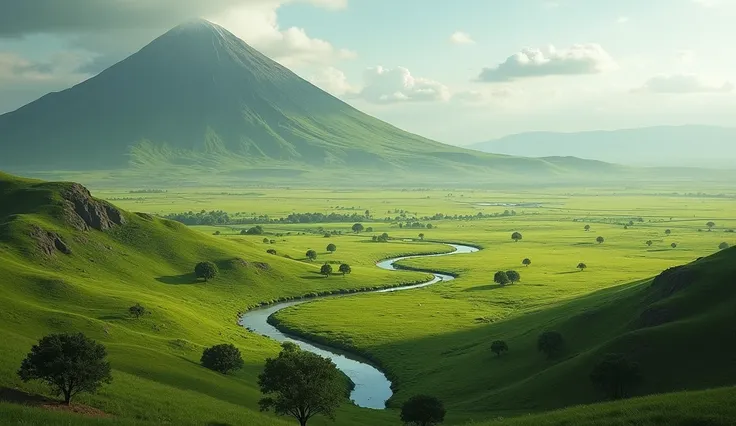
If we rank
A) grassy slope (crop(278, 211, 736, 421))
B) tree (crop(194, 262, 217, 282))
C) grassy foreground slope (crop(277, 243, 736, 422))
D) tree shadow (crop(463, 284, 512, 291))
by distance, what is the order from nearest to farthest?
grassy foreground slope (crop(277, 243, 736, 422)) → grassy slope (crop(278, 211, 736, 421)) → tree (crop(194, 262, 217, 282)) → tree shadow (crop(463, 284, 512, 291))

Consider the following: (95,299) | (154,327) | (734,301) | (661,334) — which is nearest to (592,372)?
(661,334)

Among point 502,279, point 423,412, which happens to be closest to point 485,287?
point 502,279

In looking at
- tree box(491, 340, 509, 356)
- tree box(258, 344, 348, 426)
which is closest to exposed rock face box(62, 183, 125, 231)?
tree box(491, 340, 509, 356)

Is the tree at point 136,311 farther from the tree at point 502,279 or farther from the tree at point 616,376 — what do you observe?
the tree at point 502,279

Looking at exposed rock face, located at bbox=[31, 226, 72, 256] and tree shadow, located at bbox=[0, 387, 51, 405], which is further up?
exposed rock face, located at bbox=[31, 226, 72, 256]

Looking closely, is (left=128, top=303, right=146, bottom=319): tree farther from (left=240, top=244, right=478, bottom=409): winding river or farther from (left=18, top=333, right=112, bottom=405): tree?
(left=18, top=333, right=112, bottom=405): tree

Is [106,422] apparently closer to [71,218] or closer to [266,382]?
[266,382]

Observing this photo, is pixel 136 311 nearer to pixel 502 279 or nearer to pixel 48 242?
pixel 48 242

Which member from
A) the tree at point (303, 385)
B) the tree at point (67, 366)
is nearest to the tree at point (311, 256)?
the tree at point (303, 385)
